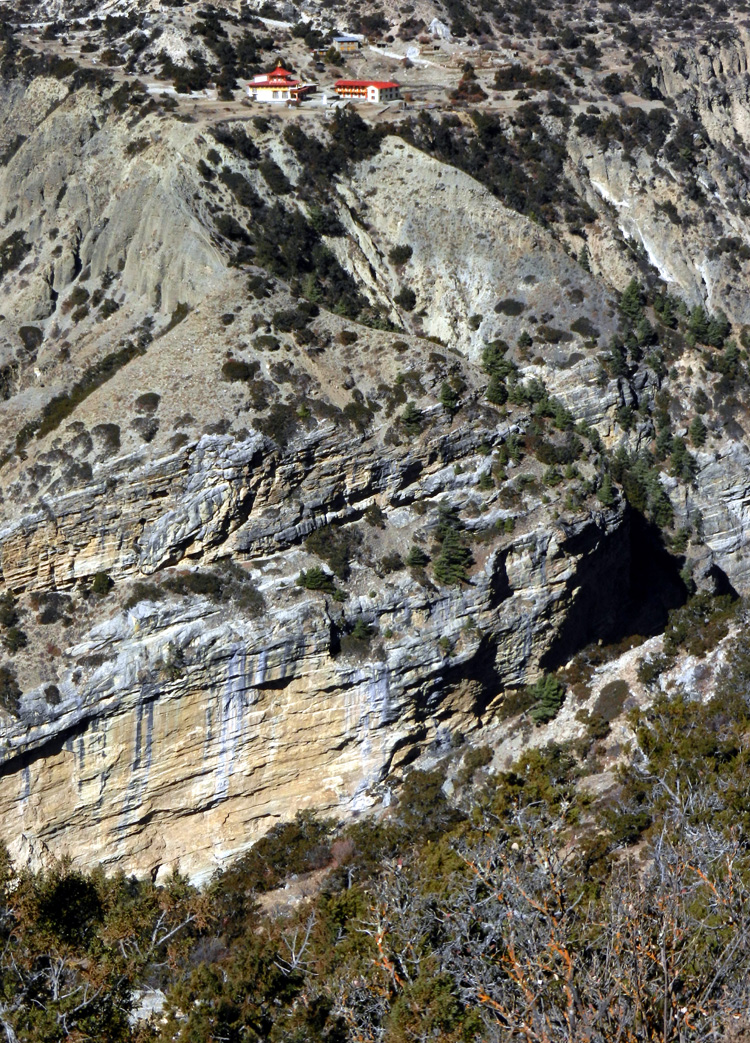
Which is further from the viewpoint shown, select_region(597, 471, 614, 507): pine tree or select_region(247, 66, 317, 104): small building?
select_region(247, 66, 317, 104): small building

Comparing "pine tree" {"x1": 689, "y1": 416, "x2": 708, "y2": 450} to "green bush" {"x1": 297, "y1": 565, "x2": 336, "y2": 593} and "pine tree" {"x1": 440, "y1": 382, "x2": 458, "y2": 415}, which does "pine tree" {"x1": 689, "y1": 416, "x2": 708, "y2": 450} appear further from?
"green bush" {"x1": 297, "y1": 565, "x2": 336, "y2": 593}

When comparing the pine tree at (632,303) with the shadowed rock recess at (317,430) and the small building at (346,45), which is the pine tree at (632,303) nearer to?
the shadowed rock recess at (317,430)

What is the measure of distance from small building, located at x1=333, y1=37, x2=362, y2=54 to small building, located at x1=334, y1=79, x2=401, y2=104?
9126mm

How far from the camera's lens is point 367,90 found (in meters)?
70.5

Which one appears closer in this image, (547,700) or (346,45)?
(547,700)

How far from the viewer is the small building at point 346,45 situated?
78.8m

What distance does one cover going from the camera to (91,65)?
70438 mm

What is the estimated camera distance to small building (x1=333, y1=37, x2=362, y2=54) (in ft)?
258

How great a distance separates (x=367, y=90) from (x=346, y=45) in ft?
35.2

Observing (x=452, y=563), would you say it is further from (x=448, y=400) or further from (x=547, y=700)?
(x=448, y=400)

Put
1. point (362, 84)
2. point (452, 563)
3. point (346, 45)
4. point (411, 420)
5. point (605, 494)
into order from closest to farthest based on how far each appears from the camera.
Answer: point (452, 563), point (411, 420), point (605, 494), point (362, 84), point (346, 45)

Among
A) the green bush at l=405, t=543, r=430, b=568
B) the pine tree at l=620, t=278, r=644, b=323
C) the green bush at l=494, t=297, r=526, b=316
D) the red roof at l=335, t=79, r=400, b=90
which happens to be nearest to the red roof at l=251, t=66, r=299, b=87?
the red roof at l=335, t=79, r=400, b=90

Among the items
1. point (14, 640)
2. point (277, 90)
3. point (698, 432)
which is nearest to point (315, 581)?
point (14, 640)

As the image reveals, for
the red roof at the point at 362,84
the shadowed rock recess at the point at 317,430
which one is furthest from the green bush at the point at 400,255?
the red roof at the point at 362,84
